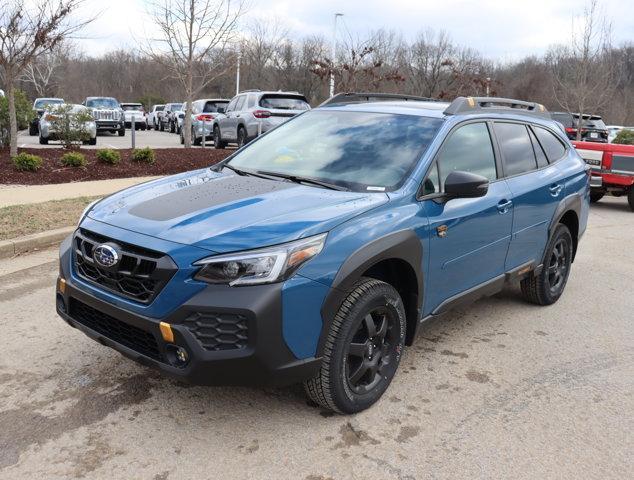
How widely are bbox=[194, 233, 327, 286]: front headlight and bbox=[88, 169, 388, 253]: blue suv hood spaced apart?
2.0 inches

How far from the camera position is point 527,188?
182 inches

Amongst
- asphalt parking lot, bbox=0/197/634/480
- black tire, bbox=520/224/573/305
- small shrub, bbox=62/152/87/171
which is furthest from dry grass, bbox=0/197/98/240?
black tire, bbox=520/224/573/305

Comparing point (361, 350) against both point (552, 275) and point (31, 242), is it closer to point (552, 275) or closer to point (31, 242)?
point (552, 275)

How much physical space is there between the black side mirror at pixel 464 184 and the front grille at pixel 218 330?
157cm

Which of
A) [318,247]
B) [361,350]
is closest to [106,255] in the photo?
[318,247]

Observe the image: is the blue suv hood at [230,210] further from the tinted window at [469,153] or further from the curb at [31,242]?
the curb at [31,242]

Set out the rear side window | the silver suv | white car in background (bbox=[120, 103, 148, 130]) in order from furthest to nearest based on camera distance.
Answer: white car in background (bbox=[120, 103, 148, 130]) < the silver suv < the rear side window

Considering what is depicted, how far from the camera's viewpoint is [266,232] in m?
2.89

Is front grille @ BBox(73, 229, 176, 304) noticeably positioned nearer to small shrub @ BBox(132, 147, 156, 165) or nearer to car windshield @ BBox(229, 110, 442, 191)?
car windshield @ BBox(229, 110, 442, 191)

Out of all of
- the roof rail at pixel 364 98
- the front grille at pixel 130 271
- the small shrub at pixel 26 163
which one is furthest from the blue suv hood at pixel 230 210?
the small shrub at pixel 26 163

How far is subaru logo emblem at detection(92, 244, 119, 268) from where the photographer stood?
2980 millimetres

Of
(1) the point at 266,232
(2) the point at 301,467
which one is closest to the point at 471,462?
(2) the point at 301,467

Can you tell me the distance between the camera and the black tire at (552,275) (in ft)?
17.2

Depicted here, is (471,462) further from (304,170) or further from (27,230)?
(27,230)
